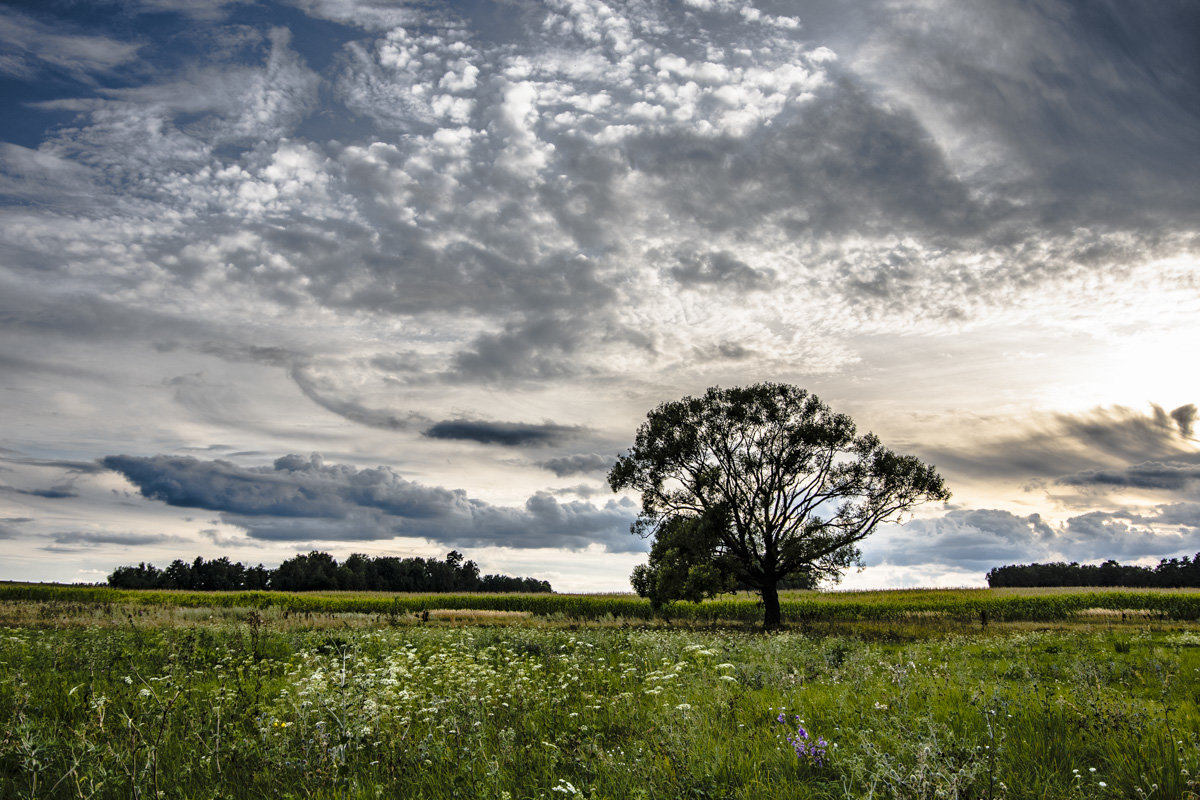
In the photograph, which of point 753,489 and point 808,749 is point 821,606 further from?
point 808,749

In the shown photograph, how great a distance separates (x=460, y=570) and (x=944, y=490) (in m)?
132

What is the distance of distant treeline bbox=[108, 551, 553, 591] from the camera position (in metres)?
121

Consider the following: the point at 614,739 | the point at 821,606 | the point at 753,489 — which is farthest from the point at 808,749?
the point at 821,606

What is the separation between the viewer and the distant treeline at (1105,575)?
418 ft

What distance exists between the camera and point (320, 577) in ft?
400

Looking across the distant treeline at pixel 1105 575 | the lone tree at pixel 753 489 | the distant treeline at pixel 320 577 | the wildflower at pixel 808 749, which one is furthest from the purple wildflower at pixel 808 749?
the distant treeline at pixel 1105 575

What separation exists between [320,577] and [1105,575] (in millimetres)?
169712

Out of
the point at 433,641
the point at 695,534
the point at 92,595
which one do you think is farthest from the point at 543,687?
the point at 92,595

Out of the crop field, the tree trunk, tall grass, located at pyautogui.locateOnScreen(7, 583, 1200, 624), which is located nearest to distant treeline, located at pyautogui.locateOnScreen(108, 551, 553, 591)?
tall grass, located at pyautogui.locateOnScreen(7, 583, 1200, 624)

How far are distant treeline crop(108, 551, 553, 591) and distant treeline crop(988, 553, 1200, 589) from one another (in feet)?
335

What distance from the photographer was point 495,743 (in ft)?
20.1

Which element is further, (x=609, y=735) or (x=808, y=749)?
(x=609, y=735)

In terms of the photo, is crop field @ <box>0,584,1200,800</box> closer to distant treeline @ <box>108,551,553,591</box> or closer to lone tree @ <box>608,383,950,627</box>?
lone tree @ <box>608,383,950,627</box>

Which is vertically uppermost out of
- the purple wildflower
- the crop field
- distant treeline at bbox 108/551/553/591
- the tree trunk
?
the purple wildflower
